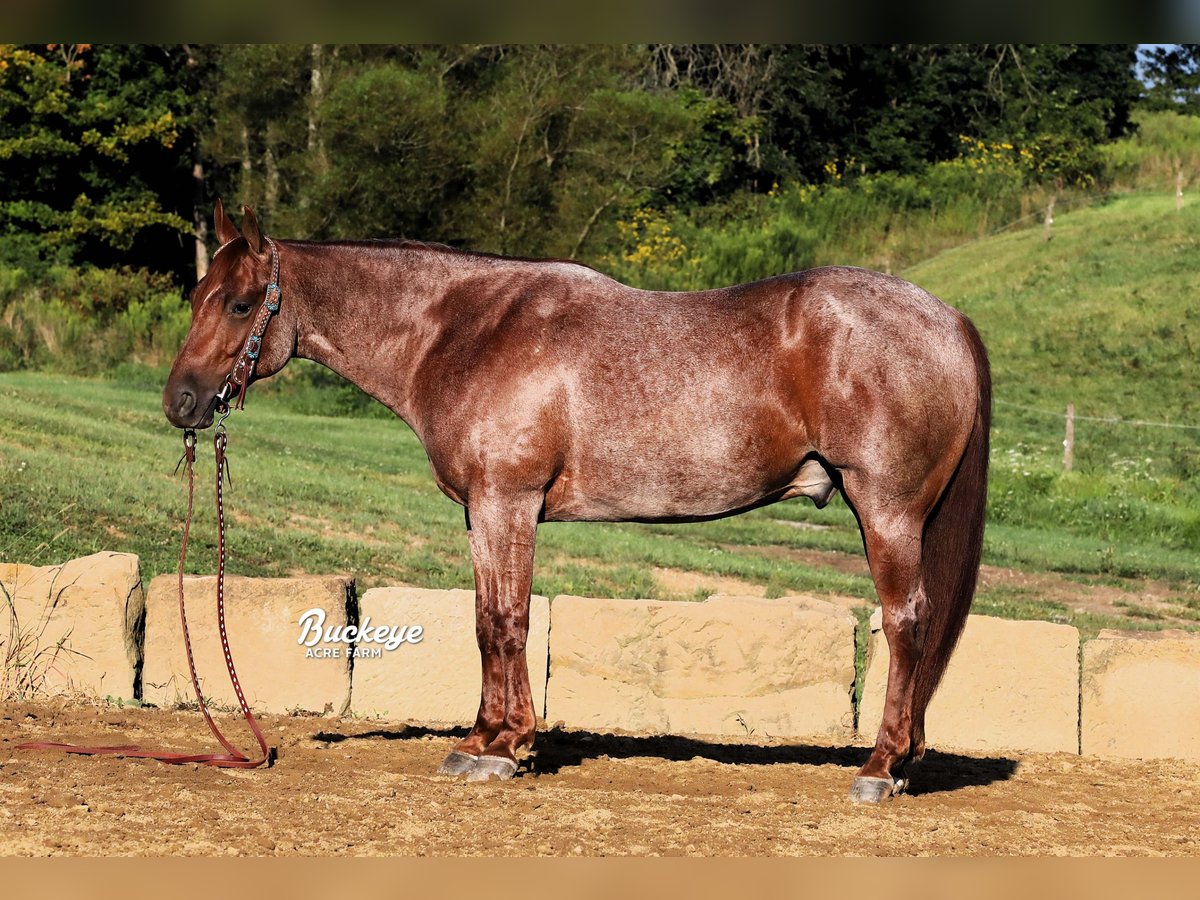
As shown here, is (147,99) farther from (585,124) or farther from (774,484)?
(774,484)

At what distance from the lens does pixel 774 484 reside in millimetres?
6492

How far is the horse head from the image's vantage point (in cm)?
653

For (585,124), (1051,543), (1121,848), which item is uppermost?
(585,124)

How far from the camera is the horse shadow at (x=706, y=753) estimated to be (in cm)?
707

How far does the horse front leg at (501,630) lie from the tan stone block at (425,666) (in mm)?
1485

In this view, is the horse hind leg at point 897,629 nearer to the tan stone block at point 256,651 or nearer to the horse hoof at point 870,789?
the horse hoof at point 870,789

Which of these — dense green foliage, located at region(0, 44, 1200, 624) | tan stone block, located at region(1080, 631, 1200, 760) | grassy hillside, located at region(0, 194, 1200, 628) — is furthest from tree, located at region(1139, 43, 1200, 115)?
tan stone block, located at region(1080, 631, 1200, 760)

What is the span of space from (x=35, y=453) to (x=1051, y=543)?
35.2 feet

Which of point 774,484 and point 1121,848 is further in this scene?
point 774,484

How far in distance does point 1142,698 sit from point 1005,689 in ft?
2.33

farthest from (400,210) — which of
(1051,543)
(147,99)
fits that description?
(1051,543)

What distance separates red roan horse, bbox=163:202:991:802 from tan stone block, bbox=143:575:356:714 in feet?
5.62

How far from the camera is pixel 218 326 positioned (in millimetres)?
6562

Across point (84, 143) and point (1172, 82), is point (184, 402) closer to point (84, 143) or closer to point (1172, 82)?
point (84, 143)
